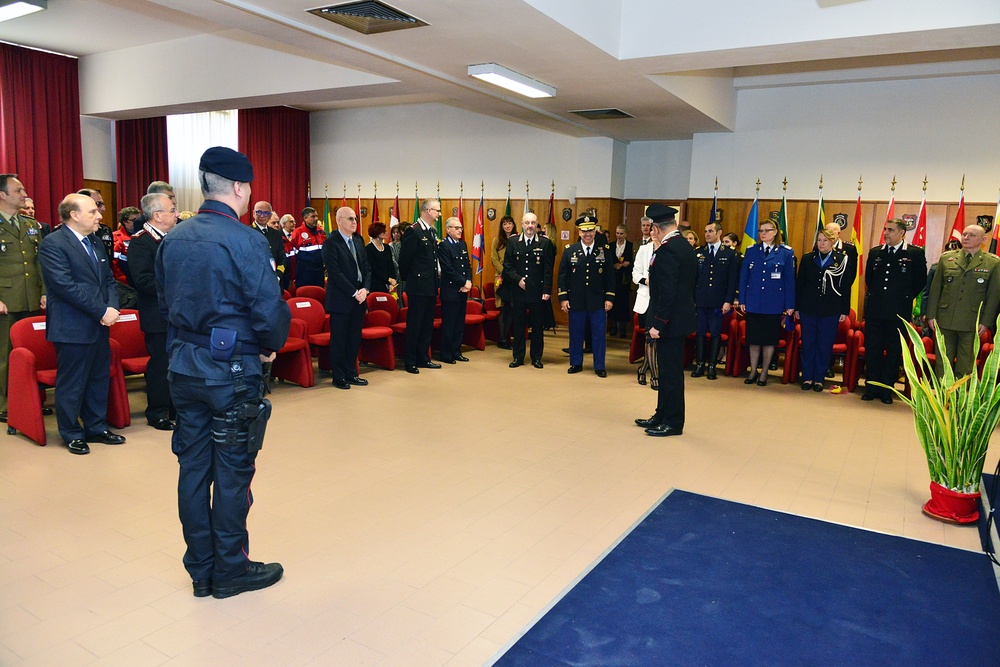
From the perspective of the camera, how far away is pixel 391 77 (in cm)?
676

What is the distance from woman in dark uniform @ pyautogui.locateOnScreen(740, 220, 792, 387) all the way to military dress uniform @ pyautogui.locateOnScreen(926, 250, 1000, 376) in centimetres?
124

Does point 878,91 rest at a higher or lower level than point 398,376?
higher

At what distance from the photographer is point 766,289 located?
6.85 meters

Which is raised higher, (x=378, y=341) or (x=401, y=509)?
(x=378, y=341)

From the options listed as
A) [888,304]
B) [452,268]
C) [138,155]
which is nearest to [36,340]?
[452,268]

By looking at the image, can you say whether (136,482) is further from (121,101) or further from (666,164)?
(666,164)

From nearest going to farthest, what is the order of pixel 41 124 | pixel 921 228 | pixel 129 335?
pixel 129 335, pixel 921 228, pixel 41 124

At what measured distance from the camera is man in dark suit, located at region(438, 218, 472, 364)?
7668 mm

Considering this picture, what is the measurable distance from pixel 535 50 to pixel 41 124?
7.38 meters

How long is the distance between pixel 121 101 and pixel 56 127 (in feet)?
3.37

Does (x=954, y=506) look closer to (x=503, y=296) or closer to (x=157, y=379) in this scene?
(x=157, y=379)

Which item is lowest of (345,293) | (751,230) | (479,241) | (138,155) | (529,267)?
(345,293)

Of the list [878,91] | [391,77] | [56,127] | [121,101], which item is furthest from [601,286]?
[56,127]

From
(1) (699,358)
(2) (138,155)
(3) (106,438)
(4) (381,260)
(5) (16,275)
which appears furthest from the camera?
(2) (138,155)
